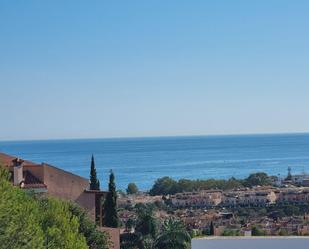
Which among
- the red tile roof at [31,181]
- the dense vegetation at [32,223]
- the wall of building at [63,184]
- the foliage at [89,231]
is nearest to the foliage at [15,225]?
the dense vegetation at [32,223]

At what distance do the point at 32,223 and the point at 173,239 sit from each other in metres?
10.2

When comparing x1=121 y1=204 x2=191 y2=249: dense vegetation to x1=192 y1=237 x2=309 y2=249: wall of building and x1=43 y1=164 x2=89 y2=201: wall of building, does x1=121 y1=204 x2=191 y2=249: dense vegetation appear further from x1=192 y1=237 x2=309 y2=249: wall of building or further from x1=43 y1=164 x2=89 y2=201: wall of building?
x1=192 y1=237 x2=309 y2=249: wall of building

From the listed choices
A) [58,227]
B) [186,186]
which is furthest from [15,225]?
[186,186]

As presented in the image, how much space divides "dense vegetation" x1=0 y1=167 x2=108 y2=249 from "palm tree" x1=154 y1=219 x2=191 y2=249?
285 inches

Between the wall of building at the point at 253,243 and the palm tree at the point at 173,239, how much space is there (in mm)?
6059

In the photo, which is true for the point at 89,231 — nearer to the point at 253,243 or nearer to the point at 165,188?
the point at 253,243

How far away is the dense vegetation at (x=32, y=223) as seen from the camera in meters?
9.71

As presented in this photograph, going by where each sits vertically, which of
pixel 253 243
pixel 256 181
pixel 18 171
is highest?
pixel 18 171

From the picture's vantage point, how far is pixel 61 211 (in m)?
12.3

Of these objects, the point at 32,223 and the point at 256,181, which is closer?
the point at 32,223

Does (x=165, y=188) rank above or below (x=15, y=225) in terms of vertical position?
below

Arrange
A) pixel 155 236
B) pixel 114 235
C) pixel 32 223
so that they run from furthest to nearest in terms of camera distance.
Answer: pixel 155 236
pixel 114 235
pixel 32 223

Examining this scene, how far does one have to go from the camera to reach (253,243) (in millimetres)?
13555

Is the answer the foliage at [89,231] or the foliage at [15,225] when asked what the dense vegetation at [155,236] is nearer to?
the foliage at [89,231]
